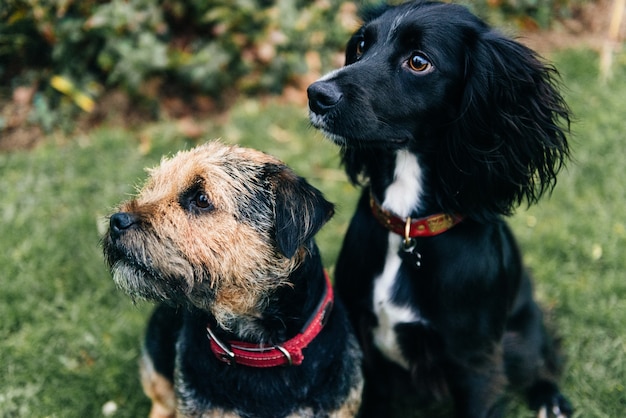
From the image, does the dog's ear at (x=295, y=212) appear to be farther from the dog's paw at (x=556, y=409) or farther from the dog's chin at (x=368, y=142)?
the dog's paw at (x=556, y=409)

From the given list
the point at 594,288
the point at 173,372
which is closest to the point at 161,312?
the point at 173,372

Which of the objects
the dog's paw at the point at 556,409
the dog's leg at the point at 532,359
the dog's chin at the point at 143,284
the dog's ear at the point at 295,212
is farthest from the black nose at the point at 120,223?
the dog's paw at the point at 556,409

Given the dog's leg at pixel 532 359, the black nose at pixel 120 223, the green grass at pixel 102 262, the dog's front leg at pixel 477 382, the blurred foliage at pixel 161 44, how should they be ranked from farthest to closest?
the blurred foliage at pixel 161 44, the green grass at pixel 102 262, the dog's leg at pixel 532 359, the dog's front leg at pixel 477 382, the black nose at pixel 120 223

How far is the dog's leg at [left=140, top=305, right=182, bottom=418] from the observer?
329 cm

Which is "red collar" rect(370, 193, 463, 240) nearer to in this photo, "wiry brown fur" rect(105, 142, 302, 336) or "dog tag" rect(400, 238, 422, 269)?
"dog tag" rect(400, 238, 422, 269)

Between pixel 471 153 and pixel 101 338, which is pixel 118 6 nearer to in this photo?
pixel 101 338

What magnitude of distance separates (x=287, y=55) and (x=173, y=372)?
12.6 ft

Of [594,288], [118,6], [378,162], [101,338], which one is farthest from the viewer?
[118,6]

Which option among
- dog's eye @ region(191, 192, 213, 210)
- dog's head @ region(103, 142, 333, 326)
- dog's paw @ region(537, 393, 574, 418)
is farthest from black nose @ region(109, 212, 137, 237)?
dog's paw @ region(537, 393, 574, 418)

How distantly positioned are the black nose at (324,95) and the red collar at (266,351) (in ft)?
3.04

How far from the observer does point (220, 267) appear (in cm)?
263

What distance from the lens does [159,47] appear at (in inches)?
230

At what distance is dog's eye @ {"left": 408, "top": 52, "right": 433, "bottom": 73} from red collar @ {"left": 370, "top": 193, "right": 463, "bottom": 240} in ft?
2.18

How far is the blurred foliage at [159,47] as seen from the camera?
575 centimetres
